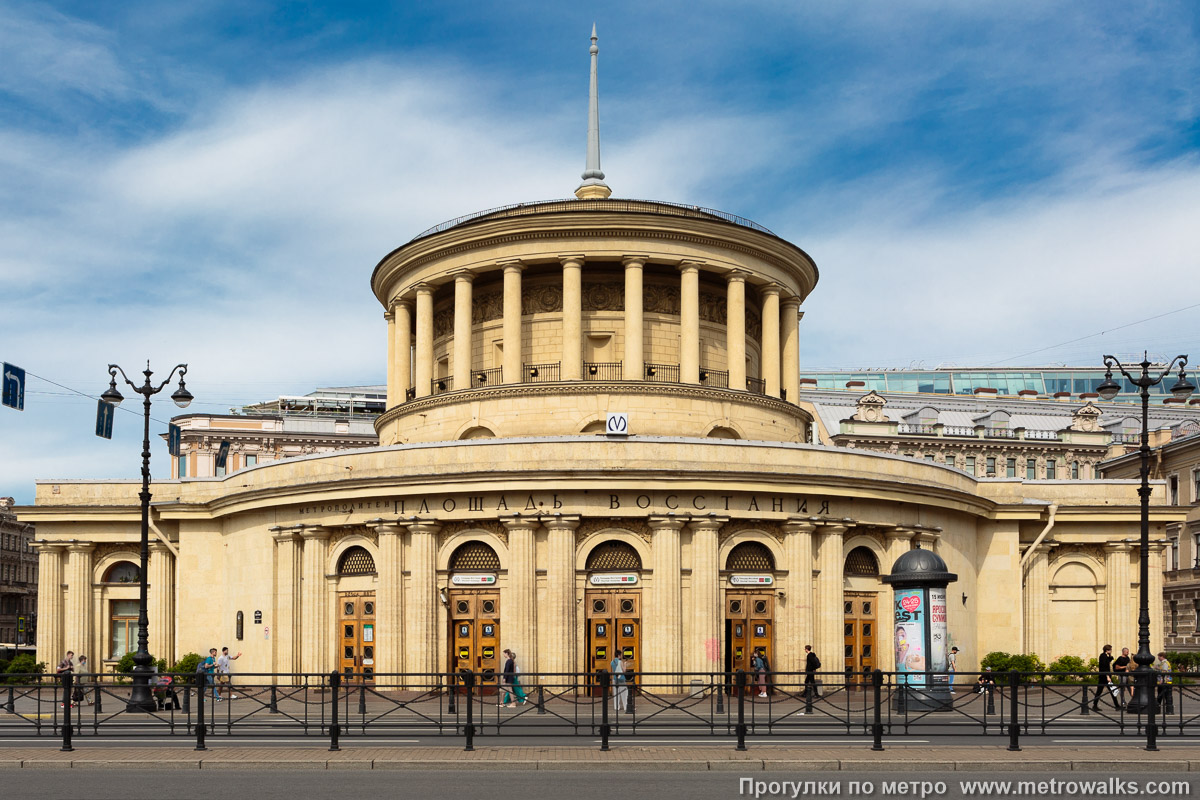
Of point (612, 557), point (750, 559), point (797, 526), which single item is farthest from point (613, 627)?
point (797, 526)

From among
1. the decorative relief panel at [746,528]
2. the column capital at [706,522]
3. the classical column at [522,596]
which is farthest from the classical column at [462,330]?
the decorative relief panel at [746,528]

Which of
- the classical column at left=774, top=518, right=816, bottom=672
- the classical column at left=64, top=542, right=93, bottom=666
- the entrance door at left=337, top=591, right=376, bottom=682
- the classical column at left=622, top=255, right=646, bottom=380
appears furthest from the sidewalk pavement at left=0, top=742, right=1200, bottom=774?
the classical column at left=64, top=542, right=93, bottom=666

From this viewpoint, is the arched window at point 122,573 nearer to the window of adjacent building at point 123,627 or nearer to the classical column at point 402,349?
the window of adjacent building at point 123,627

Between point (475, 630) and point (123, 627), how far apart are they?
1773cm

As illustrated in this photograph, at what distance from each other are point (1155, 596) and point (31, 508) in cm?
4073

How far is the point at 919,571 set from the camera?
105 feet

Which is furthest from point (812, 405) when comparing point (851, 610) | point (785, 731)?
point (785, 731)

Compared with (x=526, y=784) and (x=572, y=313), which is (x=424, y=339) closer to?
(x=572, y=313)

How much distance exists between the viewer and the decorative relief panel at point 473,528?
37.6 meters

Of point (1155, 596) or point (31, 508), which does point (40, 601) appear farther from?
point (1155, 596)

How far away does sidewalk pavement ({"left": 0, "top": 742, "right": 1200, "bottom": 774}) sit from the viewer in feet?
66.1

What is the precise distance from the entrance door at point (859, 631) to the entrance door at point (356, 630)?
45.5ft

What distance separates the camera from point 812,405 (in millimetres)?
100812

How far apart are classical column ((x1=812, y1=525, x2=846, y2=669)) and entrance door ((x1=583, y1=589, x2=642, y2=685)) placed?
17.1ft
